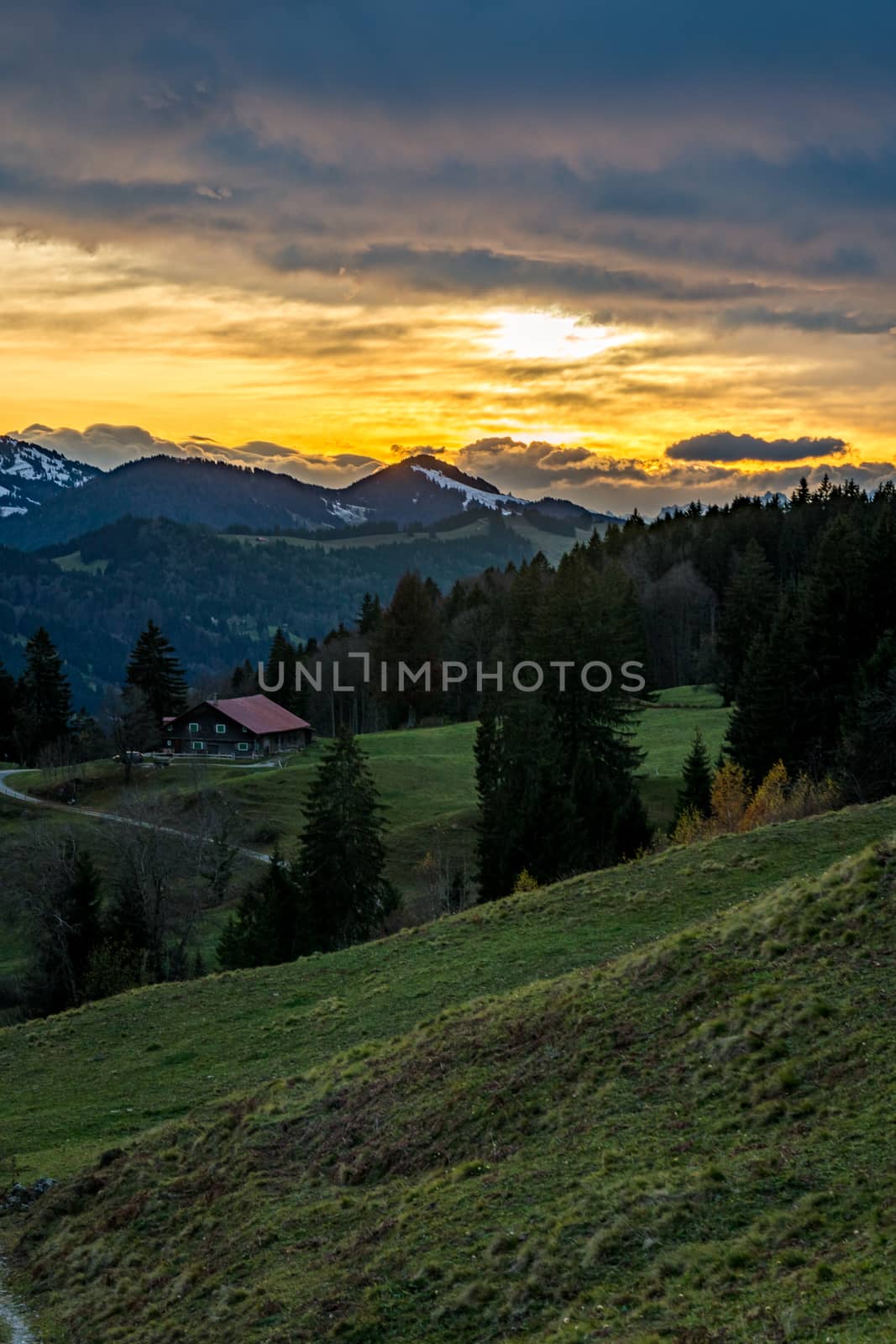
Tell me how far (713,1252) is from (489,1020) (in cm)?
992

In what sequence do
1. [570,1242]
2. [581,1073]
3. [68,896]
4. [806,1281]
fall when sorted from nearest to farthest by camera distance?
[806,1281]
[570,1242]
[581,1073]
[68,896]

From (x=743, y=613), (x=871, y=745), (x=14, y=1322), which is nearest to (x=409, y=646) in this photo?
(x=743, y=613)

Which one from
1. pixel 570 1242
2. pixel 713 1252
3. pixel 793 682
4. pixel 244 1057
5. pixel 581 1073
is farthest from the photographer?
pixel 793 682

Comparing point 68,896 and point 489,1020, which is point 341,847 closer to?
point 68,896

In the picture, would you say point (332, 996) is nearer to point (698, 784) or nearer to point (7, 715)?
point (698, 784)

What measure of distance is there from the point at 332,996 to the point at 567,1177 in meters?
16.5

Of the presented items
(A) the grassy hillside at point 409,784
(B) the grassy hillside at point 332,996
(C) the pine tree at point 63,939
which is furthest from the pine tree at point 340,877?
(B) the grassy hillside at point 332,996

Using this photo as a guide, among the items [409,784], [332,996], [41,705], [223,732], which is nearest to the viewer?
[332,996]

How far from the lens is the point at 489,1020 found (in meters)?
21.1

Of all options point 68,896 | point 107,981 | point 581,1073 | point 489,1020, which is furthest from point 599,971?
point 68,896

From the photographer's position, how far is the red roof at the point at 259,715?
331 feet

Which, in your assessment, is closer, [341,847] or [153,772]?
[341,847]

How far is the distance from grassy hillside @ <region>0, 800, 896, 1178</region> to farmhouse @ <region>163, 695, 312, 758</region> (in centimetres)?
6635

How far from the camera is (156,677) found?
108938mm
